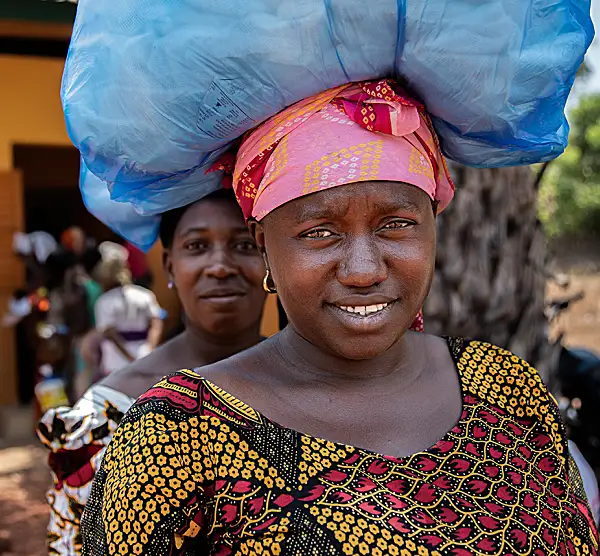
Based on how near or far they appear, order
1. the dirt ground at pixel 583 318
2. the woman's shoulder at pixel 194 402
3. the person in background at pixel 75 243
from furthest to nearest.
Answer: the dirt ground at pixel 583 318 → the person in background at pixel 75 243 → the woman's shoulder at pixel 194 402

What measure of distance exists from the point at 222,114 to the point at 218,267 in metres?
0.82

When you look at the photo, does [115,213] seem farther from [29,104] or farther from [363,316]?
[29,104]

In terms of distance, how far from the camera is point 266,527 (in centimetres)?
149

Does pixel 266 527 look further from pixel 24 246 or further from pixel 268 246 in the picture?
pixel 24 246

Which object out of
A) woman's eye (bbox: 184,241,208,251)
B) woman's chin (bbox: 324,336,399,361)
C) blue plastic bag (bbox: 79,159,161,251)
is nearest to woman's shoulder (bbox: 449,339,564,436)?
woman's chin (bbox: 324,336,399,361)

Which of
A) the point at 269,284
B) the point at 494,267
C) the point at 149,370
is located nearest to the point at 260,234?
the point at 269,284

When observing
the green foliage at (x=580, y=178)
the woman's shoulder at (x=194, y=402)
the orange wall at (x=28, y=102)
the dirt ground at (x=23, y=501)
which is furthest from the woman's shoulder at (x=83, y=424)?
the green foliage at (x=580, y=178)

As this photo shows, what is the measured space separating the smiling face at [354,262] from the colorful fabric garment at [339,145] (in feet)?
0.10

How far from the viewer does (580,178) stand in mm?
26422

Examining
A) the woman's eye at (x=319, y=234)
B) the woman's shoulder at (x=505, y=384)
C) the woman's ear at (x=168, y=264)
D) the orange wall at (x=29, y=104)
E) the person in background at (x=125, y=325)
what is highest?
the woman's eye at (x=319, y=234)

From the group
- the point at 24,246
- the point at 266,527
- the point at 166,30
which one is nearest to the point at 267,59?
the point at 166,30

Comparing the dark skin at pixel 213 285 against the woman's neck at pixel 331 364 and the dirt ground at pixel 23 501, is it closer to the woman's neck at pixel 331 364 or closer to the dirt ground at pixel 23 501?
the woman's neck at pixel 331 364

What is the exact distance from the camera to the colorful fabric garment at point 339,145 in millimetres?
1664

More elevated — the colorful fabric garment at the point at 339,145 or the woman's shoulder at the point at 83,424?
the colorful fabric garment at the point at 339,145
